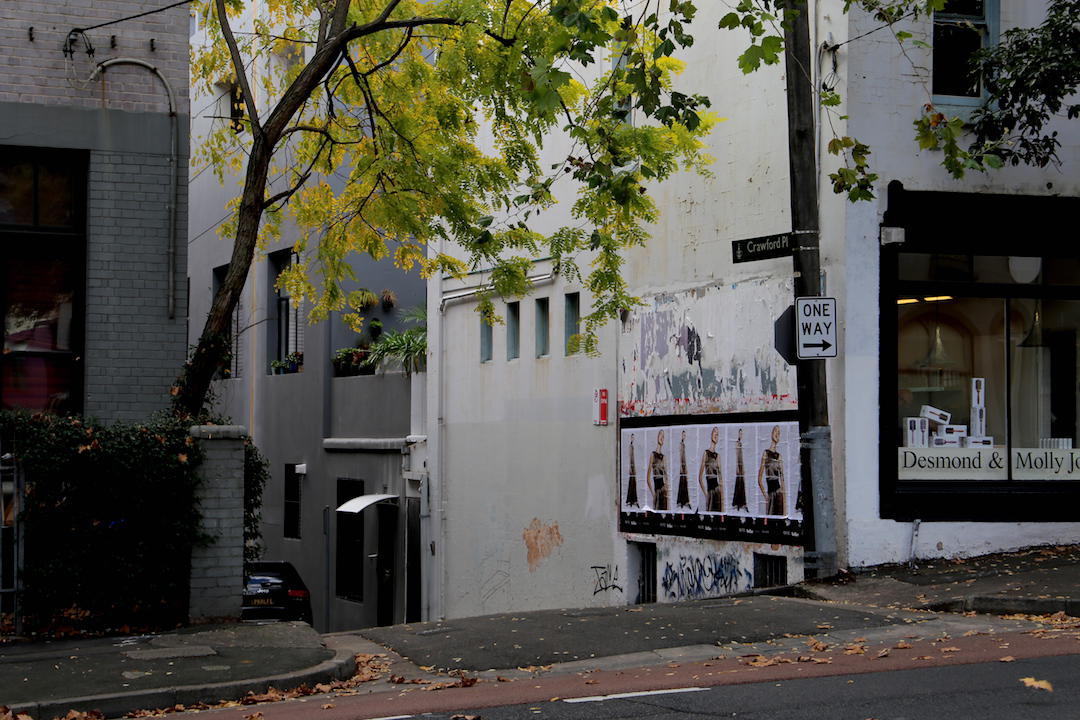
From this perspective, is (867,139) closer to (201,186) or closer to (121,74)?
(121,74)

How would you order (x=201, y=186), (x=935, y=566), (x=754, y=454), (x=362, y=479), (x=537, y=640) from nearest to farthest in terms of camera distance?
1. (x=537, y=640)
2. (x=935, y=566)
3. (x=754, y=454)
4. (x=362, y=479)
5. (x=201, y=186)

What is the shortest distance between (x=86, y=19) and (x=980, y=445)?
10.7m

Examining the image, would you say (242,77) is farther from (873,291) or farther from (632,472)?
(632,472)

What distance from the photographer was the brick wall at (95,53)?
45.3 ft

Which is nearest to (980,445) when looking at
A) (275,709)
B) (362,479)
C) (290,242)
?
(275,709)

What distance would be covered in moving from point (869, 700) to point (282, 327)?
2429 centimetres

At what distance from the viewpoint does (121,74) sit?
560 inches

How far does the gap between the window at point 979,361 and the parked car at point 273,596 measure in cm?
803

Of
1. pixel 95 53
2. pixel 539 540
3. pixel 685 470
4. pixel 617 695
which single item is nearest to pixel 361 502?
pixel 539 540

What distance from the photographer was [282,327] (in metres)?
31.0

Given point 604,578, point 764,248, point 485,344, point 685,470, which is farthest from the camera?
point 485,344

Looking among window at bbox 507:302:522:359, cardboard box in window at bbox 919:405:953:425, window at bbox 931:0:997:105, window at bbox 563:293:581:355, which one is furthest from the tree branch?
window at bbox 507:302:522:359

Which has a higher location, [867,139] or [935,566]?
[867,139]

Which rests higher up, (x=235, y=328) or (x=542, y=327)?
(x=235, y=328)
